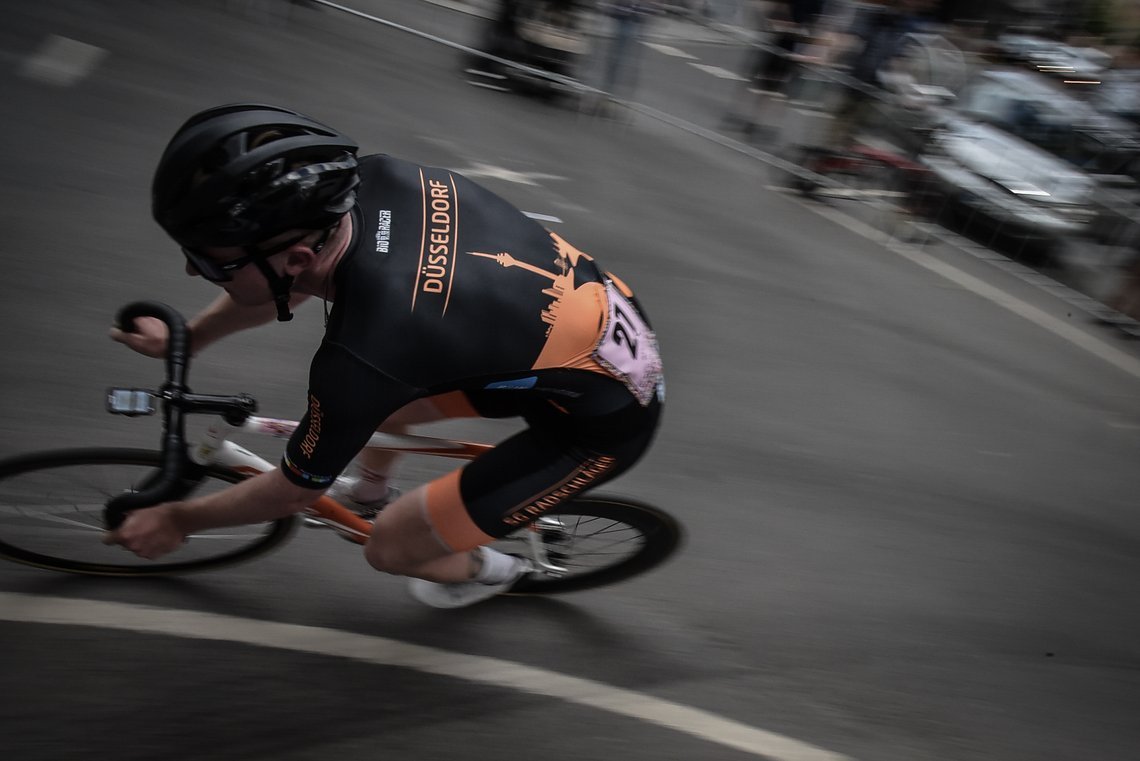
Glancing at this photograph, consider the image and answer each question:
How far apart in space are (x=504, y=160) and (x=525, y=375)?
5812mm

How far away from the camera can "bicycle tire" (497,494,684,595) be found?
3.55 meters

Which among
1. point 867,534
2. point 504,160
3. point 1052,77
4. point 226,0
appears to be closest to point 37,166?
point 504,160

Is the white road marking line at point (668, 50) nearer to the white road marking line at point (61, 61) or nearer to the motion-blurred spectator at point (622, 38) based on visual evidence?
the motion-blurred spectator at point (622, 38)

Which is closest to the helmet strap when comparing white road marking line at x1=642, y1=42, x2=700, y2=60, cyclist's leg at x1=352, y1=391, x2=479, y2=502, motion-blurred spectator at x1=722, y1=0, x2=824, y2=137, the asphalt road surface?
cyclist's leg at x1=352, y1=391, x2=479, y2=502

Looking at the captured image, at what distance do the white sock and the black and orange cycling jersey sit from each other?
2.69 feet

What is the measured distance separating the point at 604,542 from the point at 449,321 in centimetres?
161

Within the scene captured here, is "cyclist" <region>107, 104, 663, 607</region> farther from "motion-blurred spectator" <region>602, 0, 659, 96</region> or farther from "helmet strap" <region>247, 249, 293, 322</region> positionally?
"motion-blurred spectator" <region>602, 0, 659, 96</region>

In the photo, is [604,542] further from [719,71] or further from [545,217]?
[719,71]

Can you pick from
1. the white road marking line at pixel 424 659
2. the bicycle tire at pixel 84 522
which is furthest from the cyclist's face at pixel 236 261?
the white road marking line at pixel 424 659

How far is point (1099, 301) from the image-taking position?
8500 millimetres

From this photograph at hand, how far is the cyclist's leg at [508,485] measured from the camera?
304cm

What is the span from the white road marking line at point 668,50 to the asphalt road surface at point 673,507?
582 cm

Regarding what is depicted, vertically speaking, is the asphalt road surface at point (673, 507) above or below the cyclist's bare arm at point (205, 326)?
below

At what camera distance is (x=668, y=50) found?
563 inches
